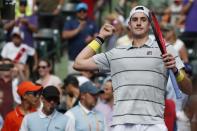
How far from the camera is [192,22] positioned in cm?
1681

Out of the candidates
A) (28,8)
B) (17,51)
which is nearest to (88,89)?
(17,51)

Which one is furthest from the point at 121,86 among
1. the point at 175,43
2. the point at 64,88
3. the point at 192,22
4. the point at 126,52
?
the point at 192,22

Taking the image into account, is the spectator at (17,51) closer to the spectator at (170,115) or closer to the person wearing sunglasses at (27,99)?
the person wearing sunglasses at (27,99)

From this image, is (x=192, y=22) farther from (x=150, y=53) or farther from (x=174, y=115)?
(x=150, y=53)

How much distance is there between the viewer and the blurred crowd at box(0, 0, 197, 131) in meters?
10.3

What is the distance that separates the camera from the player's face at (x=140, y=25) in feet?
25.7

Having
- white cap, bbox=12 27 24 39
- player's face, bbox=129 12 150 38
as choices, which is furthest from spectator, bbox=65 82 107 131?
white cap, bbox=12 27 24 39

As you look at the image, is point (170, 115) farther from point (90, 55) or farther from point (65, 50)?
point (65, 50)

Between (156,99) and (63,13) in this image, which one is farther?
(63,13)

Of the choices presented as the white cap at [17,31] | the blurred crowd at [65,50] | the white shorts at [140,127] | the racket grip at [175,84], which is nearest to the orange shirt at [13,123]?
the blurred crowd at [65,50]

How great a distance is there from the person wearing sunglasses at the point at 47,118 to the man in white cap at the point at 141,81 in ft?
5.89

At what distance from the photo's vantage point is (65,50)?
717 inches

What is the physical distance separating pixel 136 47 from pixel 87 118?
2.48 meters

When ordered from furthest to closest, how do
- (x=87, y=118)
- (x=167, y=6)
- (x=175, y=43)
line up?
1. (x=167, y=6)
2. (x=175, y=43)
3. (x=87, y=118)
